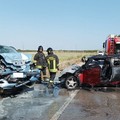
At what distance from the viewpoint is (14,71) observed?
14.7 m

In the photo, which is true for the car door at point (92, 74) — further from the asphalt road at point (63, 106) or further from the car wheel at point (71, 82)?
the asphalt road at point (63, 106)

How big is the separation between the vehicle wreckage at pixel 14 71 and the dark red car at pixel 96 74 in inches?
57.4

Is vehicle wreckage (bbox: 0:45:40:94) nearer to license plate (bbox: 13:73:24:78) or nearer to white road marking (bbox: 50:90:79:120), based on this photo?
license plate (bbox: 13:73:24:78)

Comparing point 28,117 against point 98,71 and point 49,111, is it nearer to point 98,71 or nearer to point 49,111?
point 49,111

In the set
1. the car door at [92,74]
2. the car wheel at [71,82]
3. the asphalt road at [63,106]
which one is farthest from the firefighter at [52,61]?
the asphalt road at [63,106]

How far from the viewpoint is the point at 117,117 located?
9086 millimetres

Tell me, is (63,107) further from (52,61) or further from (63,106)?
(52,61)

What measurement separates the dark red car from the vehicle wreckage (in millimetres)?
1459

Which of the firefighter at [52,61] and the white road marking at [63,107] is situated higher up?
the firefighter at [52,61]

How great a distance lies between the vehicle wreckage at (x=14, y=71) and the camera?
13.6 metres

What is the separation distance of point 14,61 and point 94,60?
3.24 m

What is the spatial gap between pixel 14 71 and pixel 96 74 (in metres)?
3.24

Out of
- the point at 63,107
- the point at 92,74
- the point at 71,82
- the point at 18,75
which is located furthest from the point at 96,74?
the point at 63,107

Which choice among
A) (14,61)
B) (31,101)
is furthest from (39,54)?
(31,101)
